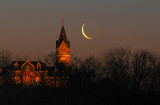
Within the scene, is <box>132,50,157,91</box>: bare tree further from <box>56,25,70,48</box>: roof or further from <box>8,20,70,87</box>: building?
<box>56,25,70,48</box>: roof

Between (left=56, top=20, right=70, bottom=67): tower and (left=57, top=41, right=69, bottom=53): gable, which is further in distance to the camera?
(left=57, top=41, right=69, bottom=53): gable

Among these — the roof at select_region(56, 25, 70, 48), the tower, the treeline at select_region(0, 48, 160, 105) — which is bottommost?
the treeline at select_region(0, 48, 160, 105)

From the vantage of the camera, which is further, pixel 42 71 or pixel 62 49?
pixel 62 49

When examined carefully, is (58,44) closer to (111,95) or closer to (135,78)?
(135,78)

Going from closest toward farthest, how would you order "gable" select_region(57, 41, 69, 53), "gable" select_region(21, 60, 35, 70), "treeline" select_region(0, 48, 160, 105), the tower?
"treeline" select_region(0, 48, 160, 105) → "gable" select_region(21, 60, 35, 70) → the tower → "gable" select_region(57, 41, 69, 53)

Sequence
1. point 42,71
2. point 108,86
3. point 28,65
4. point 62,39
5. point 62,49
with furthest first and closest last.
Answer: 1. point 62,39
2. point 62,49
3. point 28,65
4. point 42,71
5. point 108,86

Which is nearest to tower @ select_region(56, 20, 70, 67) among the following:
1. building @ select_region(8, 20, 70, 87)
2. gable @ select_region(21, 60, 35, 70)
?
building @ select_region(8, 20, 70, 87)

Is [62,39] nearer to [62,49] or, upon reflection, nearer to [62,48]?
[62,48]

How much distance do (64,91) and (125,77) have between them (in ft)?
82.0

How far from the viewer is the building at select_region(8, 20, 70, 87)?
56338 mm

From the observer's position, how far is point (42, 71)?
7556 centimetres

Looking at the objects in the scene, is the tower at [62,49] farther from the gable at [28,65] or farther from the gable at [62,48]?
the gable at [28,65]

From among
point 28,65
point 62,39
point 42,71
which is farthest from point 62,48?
point 42,71

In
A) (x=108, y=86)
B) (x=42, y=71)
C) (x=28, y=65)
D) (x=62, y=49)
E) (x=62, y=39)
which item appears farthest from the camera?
(x=62, y=39)
